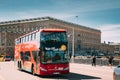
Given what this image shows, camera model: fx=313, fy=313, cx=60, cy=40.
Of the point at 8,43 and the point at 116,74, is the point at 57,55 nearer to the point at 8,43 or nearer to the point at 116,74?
the point at 116,74

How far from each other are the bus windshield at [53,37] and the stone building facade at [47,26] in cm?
8869

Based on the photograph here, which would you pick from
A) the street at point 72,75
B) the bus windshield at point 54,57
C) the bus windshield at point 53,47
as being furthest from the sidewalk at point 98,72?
the bus windshield at point 53,47

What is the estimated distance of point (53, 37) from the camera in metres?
23.0

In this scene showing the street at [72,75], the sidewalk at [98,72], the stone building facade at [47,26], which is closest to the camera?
the street at [72,75]

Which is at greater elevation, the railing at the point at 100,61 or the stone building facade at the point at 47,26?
the stone building facade at the point at 47,26

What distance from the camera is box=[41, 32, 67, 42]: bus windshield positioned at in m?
22.9

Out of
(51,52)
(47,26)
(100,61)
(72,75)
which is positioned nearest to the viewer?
(51,52)

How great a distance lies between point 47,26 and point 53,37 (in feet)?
379

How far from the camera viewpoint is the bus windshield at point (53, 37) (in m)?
22.9

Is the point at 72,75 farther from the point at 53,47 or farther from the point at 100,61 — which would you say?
the point at 100,61

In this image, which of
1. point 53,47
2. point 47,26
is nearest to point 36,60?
point 53,47

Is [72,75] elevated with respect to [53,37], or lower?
lower

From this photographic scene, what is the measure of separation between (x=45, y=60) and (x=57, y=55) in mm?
966

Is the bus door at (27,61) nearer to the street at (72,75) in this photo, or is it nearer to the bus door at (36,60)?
the street at (72,75)
